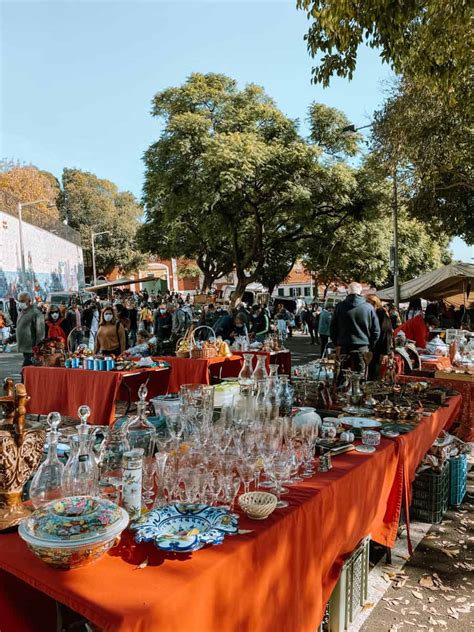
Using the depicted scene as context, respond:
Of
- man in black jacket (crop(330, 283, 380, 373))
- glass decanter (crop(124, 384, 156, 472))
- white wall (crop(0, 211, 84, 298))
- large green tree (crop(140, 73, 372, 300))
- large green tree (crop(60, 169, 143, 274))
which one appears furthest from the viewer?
large green tree (crop(60, 169, 143, 274))

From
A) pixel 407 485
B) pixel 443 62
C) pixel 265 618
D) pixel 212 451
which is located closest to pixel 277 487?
pixel 212 451

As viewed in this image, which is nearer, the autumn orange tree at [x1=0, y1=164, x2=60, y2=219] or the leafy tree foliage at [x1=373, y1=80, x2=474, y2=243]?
the leafy tree foliage at [x1=373, y1=80, x2=474, y2=243]

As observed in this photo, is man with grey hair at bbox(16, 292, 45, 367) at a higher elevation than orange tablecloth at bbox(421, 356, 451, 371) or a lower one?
higher

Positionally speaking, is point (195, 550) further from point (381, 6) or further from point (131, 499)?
point (381, 6)

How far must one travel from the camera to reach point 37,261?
2836 centimetres

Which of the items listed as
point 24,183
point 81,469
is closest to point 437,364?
point 81,469

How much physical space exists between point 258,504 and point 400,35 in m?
4.96

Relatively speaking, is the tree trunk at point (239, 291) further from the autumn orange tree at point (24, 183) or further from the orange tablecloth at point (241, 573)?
the autumn orange tree at point (24, 183)

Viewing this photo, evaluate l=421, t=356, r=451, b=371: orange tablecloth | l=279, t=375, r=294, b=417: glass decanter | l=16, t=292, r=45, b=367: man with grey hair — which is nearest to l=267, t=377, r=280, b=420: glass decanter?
l=279, t=375, r=294, b=417: glass decanter

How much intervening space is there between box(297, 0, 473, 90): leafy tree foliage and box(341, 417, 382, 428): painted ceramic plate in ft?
12.7

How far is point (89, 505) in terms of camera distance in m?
1.55

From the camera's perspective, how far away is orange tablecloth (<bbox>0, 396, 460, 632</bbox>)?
128 cm

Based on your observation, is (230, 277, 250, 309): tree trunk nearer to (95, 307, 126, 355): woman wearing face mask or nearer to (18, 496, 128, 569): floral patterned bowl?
(95, 307, 126, 355): woman wearing face mask

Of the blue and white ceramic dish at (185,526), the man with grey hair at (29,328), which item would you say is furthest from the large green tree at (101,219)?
the blue and white ceramic dish at (185,526)
